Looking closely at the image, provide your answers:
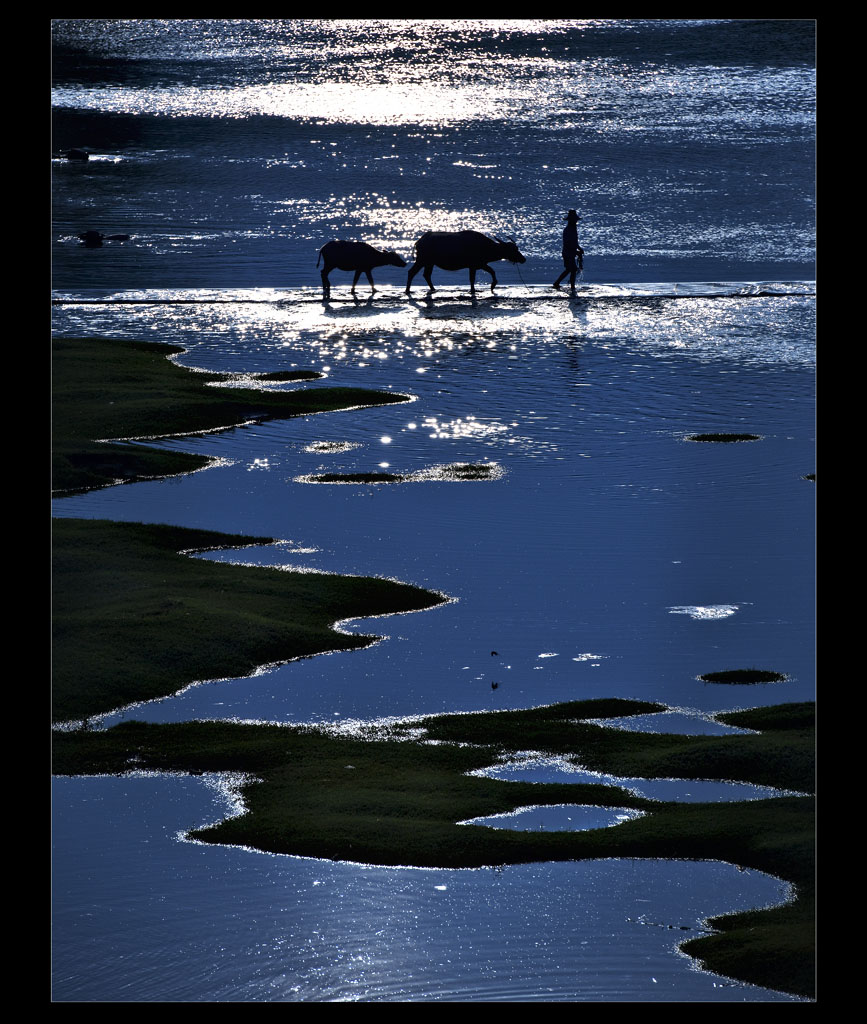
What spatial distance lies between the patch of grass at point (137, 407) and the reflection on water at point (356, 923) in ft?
46.4

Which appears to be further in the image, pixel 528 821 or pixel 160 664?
pixel 160 664

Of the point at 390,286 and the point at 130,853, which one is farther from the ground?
the point at 390,286

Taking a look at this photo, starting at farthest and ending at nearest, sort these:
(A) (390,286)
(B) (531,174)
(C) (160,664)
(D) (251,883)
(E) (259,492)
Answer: (B) (531,174)
(A) (390,286)
(E) (259,492)
(C) (160,664)
(D) (251,883)

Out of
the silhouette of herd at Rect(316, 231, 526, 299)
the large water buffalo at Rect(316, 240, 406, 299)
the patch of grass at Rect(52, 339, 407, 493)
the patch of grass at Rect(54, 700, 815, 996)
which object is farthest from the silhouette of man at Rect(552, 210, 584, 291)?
the patch of grass at Rect(54, 700, 815, 996)

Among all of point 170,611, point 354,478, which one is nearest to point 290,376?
point 354,478

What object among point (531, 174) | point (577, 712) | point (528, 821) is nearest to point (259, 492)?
point (577, 712)

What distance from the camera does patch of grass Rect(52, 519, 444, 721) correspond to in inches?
739

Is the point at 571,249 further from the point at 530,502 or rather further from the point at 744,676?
the point at 744,676

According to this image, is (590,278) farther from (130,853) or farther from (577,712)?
(130,853)

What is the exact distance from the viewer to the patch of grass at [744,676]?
1881 cm

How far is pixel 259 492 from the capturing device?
1065 inches

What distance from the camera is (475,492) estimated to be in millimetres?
26750

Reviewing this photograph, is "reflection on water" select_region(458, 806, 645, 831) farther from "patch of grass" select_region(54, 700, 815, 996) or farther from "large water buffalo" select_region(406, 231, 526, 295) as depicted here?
"large water buffalo" select_region(406, 231, 526, 295)

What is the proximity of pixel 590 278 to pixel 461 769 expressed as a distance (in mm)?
36781
